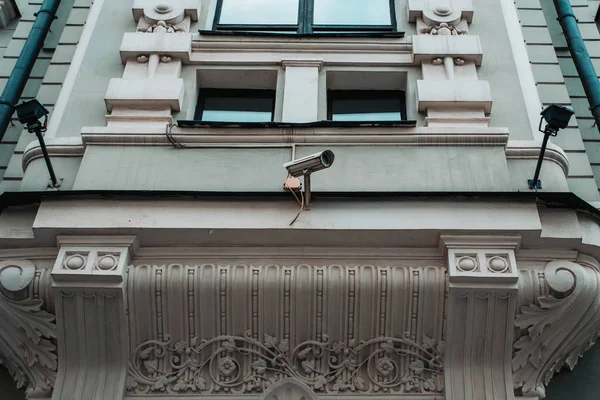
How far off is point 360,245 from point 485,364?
1.71 m

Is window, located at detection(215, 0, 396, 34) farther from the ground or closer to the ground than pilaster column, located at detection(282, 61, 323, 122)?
farther from the ground

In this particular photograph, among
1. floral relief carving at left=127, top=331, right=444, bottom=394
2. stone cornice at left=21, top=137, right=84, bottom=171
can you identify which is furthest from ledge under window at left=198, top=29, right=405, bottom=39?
floral relief carving at left=127, top=331, right=444, bottom=394

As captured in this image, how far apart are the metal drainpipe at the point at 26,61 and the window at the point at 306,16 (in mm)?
2612

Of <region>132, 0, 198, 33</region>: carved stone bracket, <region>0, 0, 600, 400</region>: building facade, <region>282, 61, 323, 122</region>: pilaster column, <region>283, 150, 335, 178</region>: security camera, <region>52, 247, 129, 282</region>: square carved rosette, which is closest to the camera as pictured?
<region>283, 150, 335, 178</region>: security camera

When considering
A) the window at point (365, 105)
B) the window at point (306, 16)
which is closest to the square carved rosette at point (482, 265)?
the window at point (365, 105)

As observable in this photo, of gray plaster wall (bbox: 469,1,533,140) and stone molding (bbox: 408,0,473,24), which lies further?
stone molding (bbox: 408,0,473,24)

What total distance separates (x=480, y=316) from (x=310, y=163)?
2.26m

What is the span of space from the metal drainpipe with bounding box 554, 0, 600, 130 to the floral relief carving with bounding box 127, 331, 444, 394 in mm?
4340

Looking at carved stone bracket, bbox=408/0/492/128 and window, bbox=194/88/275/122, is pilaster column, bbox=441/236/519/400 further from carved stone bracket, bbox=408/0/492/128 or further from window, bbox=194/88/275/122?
window, bbox=194/88/275/122

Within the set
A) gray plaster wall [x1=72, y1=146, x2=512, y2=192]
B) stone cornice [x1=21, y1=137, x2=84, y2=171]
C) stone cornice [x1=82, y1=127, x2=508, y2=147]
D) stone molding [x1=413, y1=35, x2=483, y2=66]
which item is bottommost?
gray plaster wall [x1=72, y1=146, x2=512, y2=192]

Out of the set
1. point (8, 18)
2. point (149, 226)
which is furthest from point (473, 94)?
point (8, 18)

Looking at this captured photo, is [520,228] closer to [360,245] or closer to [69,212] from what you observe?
[360,245]

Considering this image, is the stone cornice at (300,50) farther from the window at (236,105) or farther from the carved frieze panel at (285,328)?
the carved frieze panel at (285,328)

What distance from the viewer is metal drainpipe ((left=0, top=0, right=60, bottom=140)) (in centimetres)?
1115
